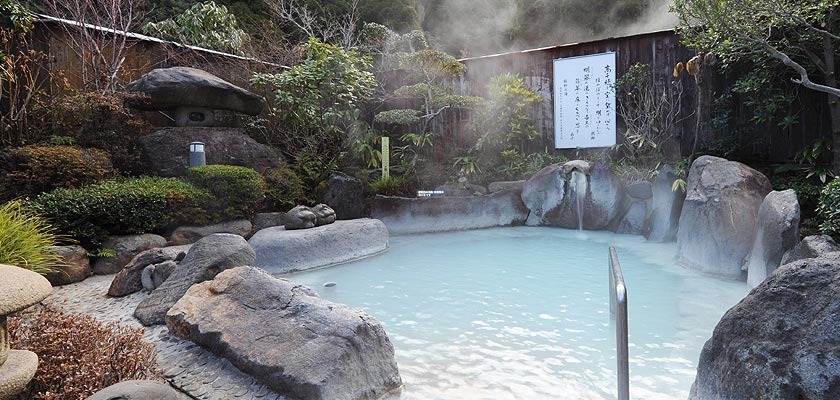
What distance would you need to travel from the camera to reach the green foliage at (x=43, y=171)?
519 cm

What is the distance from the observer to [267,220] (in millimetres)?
7098

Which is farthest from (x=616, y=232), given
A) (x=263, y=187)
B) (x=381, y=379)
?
(x=381, y=379)

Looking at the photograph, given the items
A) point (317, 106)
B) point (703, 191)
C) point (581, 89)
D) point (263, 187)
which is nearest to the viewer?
point (703, 191)

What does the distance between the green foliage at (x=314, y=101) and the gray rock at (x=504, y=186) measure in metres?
3.44

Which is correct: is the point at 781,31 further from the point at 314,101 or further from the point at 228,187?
the point at 228,187

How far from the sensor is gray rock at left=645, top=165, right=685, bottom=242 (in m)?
7.60

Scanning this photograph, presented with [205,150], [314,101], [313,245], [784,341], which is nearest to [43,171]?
[205,150]

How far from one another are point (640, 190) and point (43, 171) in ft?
30.8

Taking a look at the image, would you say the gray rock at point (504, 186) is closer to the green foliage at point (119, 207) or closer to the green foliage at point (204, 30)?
the green foliage at point (119, 207)

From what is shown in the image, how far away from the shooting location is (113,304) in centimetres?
399

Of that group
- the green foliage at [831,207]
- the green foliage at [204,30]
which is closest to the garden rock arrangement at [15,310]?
the green foliage at [831,207]

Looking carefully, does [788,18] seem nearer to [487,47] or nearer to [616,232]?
[616,232]

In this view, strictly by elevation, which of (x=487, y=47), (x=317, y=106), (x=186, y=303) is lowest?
(x=186, y=303)

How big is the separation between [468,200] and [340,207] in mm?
2579
